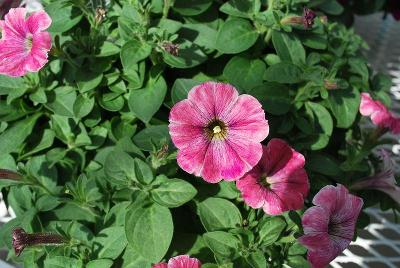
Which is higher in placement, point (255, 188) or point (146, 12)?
point (146, 12)

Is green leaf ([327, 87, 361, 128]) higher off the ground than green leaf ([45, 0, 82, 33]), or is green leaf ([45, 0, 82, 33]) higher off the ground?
green leaf ([45, 0, 82, 33])

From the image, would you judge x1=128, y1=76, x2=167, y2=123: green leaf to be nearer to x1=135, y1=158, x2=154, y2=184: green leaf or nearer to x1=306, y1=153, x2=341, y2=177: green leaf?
x1=135, y1=158, x2=154, y2=184: green leaf

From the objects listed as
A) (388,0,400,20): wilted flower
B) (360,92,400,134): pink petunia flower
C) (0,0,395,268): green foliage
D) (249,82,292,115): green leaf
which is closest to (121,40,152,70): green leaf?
(0,0,395,268): green foliage

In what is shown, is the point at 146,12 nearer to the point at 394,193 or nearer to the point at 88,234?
the point at 88,234

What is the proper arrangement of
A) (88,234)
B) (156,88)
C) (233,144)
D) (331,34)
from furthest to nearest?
1. (331,34)
2. (156,88)
3. (88,234)
4. (233,144)

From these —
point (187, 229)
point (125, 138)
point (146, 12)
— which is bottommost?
point (187, 229)

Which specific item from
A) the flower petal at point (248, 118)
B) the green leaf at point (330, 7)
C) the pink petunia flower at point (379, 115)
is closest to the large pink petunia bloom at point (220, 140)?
the flower petal at point (248, 118)

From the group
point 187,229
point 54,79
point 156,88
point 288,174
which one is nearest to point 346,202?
point 288,174
